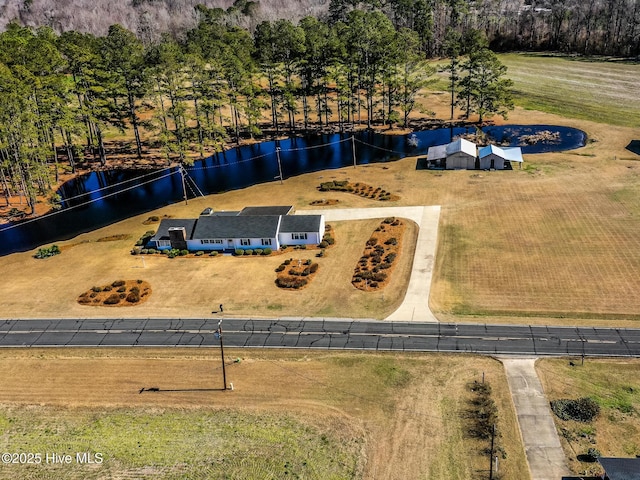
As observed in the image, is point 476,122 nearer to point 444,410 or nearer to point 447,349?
point 447,349

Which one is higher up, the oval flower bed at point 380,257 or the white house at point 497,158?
the white house at point 497,158

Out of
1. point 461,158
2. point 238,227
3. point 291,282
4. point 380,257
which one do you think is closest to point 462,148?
point 461,158

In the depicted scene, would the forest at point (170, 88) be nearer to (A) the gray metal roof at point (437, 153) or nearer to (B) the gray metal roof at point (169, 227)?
(A) the gray metal roof at point (437, 153)

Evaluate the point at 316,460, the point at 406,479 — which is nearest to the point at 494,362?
the point at 406,479

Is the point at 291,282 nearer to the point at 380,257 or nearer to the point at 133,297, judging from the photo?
the point at 380,257

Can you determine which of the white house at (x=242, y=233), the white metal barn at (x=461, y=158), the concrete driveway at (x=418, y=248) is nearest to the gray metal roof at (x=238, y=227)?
the white house at (x=242, y=233)

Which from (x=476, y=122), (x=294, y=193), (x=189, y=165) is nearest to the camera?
(x=294, y=193)
